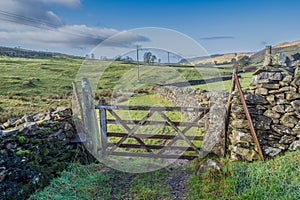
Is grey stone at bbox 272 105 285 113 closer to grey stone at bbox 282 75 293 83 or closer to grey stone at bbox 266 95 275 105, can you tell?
grey stone at bbox 266 95 275 105

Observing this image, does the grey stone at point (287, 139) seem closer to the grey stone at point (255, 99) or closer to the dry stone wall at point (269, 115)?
the dry stone wall at point (269, 115)

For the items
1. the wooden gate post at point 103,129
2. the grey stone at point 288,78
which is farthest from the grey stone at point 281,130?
the wooden gate post at point 103,129

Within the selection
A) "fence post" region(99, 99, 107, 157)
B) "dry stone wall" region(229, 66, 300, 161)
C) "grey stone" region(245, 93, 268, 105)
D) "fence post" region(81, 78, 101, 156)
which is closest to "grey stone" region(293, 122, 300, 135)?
"dry stone wall" region(229, 66, 300, 161)

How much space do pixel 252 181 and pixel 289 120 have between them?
1.57 meters

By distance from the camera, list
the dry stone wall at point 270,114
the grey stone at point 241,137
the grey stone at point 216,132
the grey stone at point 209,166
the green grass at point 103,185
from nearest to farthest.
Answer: the green grass at point 103,185
the grey stone at point 209,166
the dry stone wall at point 270,114
the grey stone at point 241,137
the grey stone at point 216,132

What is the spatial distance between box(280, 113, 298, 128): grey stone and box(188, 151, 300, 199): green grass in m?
0.54

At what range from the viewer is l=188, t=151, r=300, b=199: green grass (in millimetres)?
3070

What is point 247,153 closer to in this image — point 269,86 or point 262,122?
point 262,122

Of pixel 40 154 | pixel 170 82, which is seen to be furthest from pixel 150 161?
pixel 170 82

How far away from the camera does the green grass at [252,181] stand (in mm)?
3070

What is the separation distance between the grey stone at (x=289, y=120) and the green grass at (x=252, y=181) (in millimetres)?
540

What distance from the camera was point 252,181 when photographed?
335 cm

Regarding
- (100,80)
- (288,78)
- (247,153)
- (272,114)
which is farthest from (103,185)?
(100,80)

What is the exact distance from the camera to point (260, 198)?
9.89 feet
